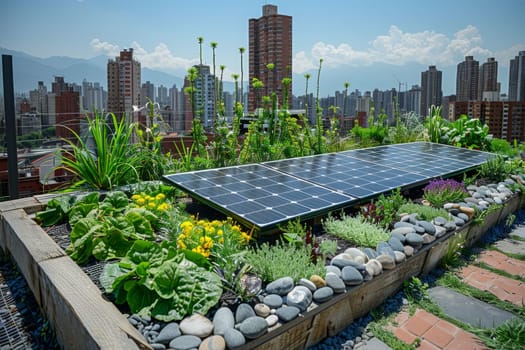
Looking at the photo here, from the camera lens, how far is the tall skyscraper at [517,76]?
15320 millimetres

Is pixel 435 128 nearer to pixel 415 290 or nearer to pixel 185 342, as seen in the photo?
pixel 415 290

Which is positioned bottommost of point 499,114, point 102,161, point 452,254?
point 452,254

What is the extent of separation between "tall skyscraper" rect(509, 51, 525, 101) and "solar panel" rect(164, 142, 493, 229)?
12.4m

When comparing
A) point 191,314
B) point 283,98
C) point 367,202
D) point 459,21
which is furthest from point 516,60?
point 191,314

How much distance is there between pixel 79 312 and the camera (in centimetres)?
177

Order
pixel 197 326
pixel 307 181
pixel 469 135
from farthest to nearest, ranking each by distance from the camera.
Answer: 1. pixel 469 135
2. pixel 307 181
3. pixel 197 326

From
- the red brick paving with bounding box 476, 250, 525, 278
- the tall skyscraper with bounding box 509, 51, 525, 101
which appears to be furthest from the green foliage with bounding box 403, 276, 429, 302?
the tall skyscraper with bounding box 509, 51, 525, 101

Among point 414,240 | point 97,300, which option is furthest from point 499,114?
point 97,300

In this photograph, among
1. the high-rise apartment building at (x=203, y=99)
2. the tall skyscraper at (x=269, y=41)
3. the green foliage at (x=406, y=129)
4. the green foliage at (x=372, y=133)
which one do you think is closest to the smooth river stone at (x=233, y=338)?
the high-rise apartment building at (x=203, y=99)

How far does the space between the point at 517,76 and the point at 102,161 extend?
1773 cm

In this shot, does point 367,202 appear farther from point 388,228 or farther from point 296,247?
point 296,247

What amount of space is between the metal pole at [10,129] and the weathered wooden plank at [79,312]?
2.44 metres

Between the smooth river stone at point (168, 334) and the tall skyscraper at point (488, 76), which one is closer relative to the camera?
the smooth river stone at point (168, 334)

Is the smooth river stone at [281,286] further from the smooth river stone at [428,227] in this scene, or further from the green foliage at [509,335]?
the smooth river stone at [428,227]
